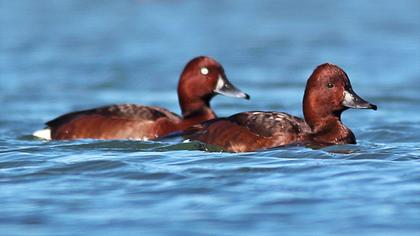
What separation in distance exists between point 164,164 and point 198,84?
3043 millimetres

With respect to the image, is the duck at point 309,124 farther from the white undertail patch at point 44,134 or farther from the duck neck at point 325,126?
the white undertail patch at point 44,134

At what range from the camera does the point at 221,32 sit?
22.7m

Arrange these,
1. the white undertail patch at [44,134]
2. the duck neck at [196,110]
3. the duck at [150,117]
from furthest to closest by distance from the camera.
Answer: the duck neck at [196,110], the white undertail patch at [44,134], the duck at [150,117]

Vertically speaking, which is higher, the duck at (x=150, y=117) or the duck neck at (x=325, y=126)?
the duck at (x=150, y=117)

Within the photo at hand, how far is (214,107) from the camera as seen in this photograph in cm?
1580

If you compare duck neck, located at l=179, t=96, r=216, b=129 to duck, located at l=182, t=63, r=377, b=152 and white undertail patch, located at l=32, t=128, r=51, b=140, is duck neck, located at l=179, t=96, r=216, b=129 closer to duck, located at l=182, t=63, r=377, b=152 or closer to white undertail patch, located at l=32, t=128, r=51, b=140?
white undertail patch, located at l=32, t=128, r=51, b=140

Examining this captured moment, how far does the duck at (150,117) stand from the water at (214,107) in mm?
504

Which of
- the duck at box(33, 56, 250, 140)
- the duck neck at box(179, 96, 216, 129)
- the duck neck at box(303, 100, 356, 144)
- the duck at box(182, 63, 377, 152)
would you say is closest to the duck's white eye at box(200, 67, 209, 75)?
the duck at box(33, 56, 250, 140)

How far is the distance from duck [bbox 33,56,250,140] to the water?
19.9 inches

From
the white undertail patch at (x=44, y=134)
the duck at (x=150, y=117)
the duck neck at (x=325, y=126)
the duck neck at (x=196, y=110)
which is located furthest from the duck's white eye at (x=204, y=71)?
the duck neck at (x=325, y=126)

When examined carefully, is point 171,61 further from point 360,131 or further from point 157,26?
point 360,131

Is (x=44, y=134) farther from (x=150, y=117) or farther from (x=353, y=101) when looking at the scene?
(x=353, y=101)

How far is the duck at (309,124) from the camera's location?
32.5ft

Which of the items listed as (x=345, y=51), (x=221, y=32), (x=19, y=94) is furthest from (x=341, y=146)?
(x=221, y=32)
